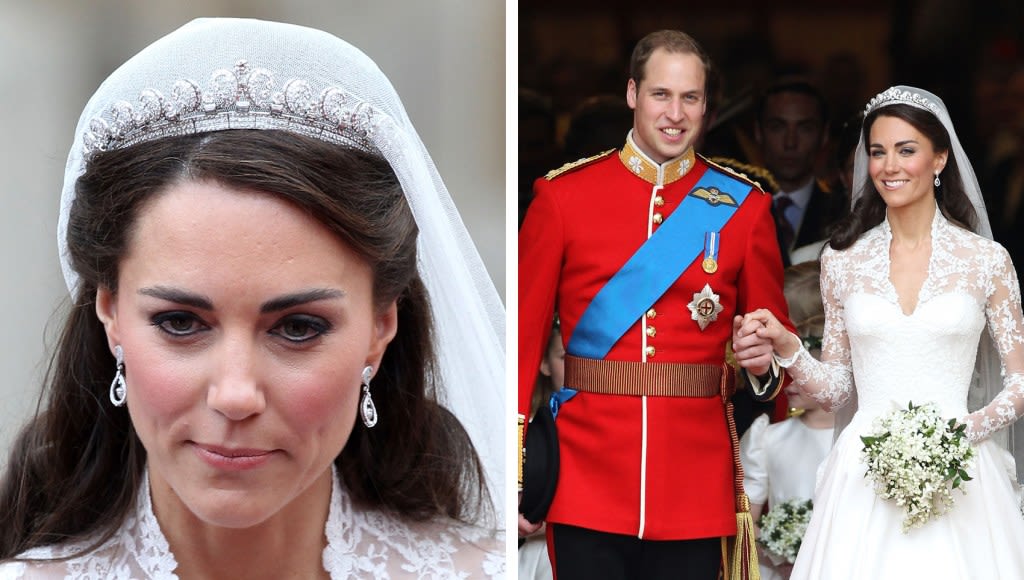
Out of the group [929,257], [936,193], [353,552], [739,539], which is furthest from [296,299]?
[936,193]

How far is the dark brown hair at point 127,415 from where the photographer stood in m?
3.43

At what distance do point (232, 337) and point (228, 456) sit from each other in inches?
11.3

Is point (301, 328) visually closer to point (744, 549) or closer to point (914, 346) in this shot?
point (744, 549)

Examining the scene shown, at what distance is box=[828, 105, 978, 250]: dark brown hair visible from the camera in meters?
4.26

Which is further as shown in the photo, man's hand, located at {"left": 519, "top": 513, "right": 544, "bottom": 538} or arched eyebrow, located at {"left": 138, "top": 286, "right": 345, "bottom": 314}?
man's hand, located at {"left": 519, "top": 513, "right": 544, "bottom": 538}

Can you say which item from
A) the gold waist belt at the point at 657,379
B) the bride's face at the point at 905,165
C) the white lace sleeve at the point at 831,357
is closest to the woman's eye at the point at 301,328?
the gold waist belt at the point at 657,379

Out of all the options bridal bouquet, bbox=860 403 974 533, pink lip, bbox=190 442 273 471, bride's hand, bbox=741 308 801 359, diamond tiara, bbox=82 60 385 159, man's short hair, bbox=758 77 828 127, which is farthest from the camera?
man's short hair, bbox=758 77 828 127

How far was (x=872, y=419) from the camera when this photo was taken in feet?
13.8

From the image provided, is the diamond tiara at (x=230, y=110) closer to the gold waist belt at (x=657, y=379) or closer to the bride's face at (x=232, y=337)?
the bride's face at (x=232, y=337)

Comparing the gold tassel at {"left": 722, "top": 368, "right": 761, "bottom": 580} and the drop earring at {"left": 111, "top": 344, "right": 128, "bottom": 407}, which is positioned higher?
the drop earring at {"left": 111, "top": 344, "right": 128, "bottom": 407}

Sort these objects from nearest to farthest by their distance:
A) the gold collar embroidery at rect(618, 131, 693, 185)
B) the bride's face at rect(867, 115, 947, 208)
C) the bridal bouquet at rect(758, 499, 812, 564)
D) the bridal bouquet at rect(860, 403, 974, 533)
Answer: the bridal bouquet at rect(860, 403, 974, 533) → the bride's face at rect(867, 115, 947, 208) → the gold collar embroidery at rect(618, 131, 693, 185) → the bridal bouquet at rect(758, 499, 812, 564)

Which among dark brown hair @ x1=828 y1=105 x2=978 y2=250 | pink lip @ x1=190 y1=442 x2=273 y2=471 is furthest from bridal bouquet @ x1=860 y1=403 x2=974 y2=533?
pink lip @ x1=190 y1=442 x2=273 y2=471

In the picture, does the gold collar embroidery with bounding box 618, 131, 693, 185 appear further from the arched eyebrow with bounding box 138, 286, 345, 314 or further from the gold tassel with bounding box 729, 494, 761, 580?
the arched eyebrow with bounding box 138, 286, 345, 314

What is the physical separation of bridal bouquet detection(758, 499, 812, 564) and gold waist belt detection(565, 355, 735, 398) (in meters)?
0.62
